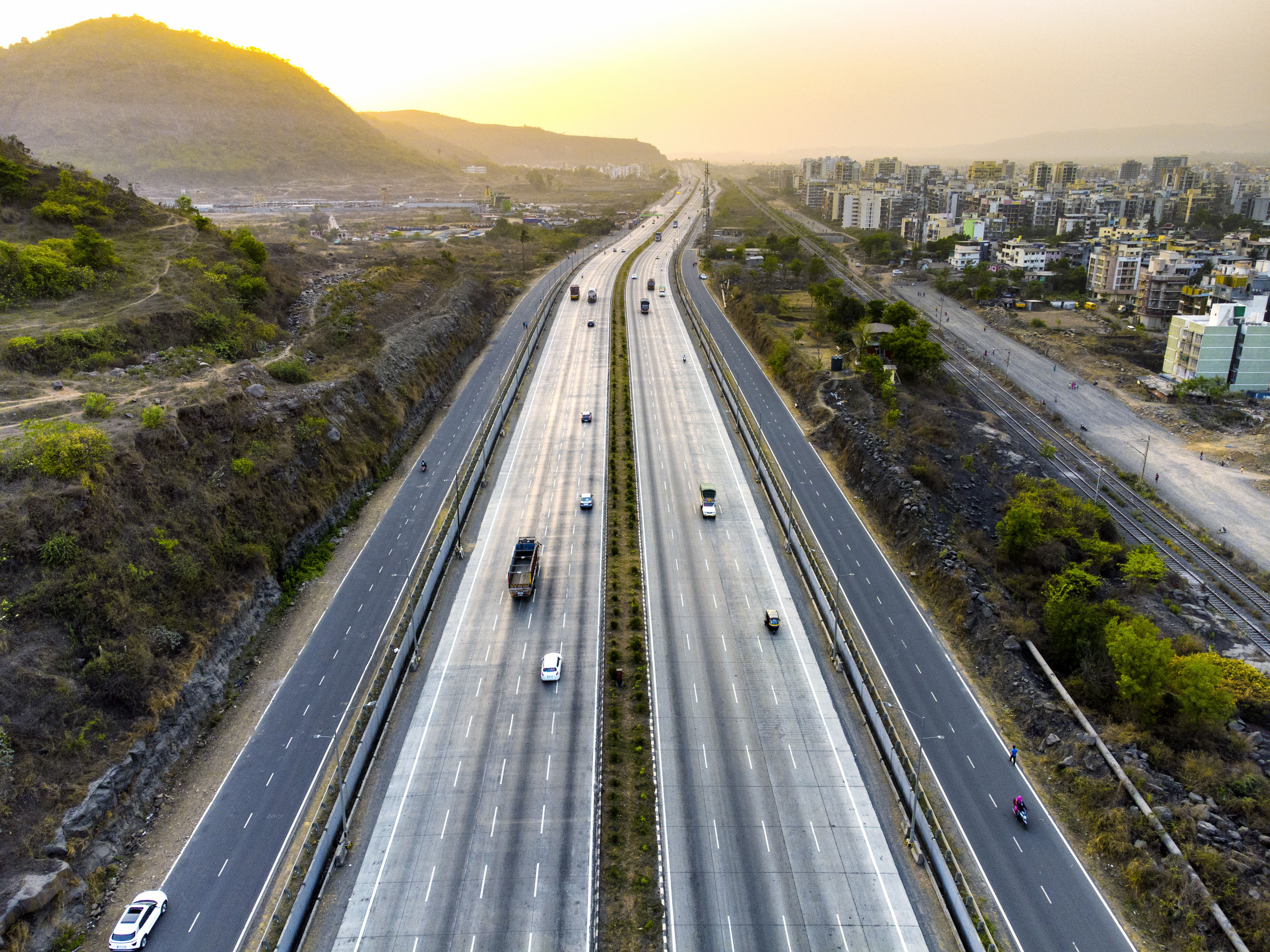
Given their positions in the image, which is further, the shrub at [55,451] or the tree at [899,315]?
the tree at [899,315]

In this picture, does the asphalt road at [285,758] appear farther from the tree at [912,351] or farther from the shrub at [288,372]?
the tree at [912,351]

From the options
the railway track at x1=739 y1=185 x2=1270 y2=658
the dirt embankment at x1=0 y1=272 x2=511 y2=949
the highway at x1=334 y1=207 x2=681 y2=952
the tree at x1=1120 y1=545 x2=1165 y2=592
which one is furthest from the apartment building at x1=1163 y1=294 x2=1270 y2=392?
the dirt embankment at x1=0 y1=272 x2=511 y2=949

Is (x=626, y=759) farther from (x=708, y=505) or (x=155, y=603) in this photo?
(x=155, y=603)

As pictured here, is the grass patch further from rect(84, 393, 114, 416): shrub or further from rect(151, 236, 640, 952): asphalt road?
rect(84, 393, 114, 416): shrub

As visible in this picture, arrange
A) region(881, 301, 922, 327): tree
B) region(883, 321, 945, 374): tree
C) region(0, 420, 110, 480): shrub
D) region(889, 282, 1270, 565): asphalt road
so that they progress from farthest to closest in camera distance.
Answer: region(881, 301, 922, 327): tree < region(883, 321, 945, 374): tree < region(889, 282, 1270, 565): asphalt road < region(0, 420, 110, 480): shrub

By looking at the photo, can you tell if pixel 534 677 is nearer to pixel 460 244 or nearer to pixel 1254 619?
pixel 1254 619

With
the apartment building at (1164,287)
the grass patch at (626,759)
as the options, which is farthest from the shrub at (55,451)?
the apartment building at (1164,287)
